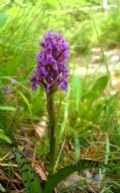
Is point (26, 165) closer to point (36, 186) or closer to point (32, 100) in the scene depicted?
point (36, 186)

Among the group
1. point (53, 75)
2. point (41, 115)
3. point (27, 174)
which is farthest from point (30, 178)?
point (41, 115)

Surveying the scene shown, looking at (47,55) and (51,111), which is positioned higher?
(47,55)

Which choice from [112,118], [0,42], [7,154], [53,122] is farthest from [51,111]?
[112,118]

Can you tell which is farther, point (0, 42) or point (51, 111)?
point (0, 42)

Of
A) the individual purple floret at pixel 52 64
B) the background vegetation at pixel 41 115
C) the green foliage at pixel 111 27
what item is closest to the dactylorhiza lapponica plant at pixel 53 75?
the individual purple floret at pixel 52 64

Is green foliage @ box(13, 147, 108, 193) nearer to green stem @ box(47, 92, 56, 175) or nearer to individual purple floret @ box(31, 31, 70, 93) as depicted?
green stem @ box(47, 92, 56, 175)

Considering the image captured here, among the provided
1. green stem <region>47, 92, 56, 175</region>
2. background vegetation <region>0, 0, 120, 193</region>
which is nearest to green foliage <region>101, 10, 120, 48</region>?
background vegetation <region>0, 0, 120, 193</region>

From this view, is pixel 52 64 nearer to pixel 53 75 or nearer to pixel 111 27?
pixel 53 75
